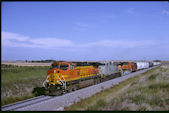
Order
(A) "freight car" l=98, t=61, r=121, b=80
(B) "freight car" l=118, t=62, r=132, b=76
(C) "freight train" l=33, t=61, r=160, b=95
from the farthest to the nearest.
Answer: (B) "freight car" l=118, t=62, r=132, b=76 → (A) "freight car" l=98, t=61, r=121, b=80 → (C) "freight train" l=33, t=61, r=160, b=95

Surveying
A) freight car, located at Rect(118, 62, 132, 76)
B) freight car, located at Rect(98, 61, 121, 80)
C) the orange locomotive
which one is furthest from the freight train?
freight car, located at Rect(118, 62, 132, 76)

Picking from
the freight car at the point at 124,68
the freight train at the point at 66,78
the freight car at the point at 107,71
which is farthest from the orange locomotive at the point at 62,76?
the freight car at the point at 124,68

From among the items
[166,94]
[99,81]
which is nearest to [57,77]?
[166,94]

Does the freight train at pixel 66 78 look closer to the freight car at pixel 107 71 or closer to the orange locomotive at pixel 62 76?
the orange locomotive at pixel 62 76

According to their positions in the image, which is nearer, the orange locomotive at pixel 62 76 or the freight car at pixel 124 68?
the orange locomotive at pixel 62 76

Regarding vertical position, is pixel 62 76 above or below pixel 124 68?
above

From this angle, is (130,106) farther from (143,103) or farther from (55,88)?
(55,88)

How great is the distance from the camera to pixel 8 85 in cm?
1739

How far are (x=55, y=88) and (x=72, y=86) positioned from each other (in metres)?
1.98

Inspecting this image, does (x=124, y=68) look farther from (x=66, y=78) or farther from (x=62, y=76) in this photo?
(x=62, y=76)

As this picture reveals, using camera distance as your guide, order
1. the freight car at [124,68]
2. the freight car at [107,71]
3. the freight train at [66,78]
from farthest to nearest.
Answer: the freight car at [124,68]
the freight car at [107,71]
the freight train at [66,78]

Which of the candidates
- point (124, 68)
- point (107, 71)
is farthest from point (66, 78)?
point (124, 68)

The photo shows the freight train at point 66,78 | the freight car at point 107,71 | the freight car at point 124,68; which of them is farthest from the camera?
the freight car at point 124,68

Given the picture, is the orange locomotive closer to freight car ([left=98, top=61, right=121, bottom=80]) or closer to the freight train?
the freight train
